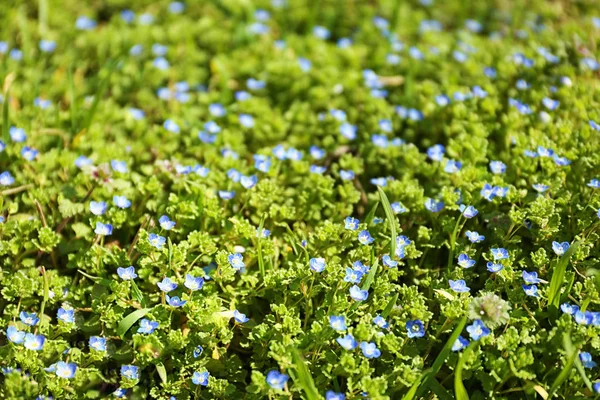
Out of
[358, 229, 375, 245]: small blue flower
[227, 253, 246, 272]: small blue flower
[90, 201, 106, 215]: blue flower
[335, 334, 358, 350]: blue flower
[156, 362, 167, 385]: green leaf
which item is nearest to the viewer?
[335, 334, 358, 350]: blue flower

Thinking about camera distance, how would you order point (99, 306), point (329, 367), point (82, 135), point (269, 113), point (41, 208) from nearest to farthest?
point (329, 367)
point (99, 306)
point (41, 208)
point (82, 135)
point (269, 113)

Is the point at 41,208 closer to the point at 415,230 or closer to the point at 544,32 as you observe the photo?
the point at 415,230

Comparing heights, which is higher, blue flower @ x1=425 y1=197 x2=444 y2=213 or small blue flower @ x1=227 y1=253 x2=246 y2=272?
small blue flower @ x1=227 y1=253 x2=246 y2=272

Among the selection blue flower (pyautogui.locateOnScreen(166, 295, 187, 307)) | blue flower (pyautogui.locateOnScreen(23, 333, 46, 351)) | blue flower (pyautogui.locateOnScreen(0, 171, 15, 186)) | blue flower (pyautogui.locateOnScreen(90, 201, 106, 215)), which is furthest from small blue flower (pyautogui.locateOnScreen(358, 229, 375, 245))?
blue flower (pyautogui.locateOnScreen(0, 171, 15, 186))

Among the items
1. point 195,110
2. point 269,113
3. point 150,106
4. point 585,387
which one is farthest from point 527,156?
point 150,106

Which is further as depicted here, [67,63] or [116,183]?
[67,63]

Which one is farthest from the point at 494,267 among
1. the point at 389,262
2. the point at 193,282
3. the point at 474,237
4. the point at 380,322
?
the point at 193,282

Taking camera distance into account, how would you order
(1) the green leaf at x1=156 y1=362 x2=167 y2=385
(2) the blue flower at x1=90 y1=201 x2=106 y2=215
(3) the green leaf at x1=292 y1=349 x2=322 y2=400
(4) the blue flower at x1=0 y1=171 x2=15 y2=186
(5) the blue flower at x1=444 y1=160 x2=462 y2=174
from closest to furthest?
1. (3) the green leaf at x1=292 y1=349 x2=322 y2=400
2. (1) the green leaf at x1=156 y1=362 x2=167 y2=385
3. (2) the blue flower at x1=90 y1=201 x2=106 y2=215
4. (4) the blue flower at x1=0 y1=171 x2=15 y2=186
5. (5) the blue flower at x1=444 y1=160 x2=462 y2=174

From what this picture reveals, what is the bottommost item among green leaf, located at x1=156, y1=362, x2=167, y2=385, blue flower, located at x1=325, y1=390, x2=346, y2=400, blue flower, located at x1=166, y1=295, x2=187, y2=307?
green leaf, located at x1=156, y1=362, x2=167, y2=385

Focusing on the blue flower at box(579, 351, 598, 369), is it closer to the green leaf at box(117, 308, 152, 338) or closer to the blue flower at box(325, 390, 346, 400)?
the blue flower at box(325, 390, 346, 400)
